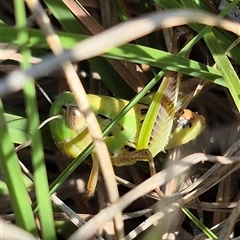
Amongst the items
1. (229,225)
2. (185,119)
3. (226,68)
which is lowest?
(229,225)

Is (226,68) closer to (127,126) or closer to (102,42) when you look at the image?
(127,126)

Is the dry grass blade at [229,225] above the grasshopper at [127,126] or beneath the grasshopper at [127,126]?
beneath

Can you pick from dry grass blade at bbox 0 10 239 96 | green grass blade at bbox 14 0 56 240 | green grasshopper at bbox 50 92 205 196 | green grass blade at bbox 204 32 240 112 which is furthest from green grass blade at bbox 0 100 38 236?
green grass blade at bbox 204 32 240 112

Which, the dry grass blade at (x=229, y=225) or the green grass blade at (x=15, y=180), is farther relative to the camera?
the dry grass blade at (x=229, y=225)

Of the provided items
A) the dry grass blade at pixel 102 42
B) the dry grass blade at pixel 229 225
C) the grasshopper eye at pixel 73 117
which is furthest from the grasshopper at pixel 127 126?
the dry grass blade at pixel 102 42

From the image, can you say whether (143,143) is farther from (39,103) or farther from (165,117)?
(39,103)

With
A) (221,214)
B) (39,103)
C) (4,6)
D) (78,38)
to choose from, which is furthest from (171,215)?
(4,6)

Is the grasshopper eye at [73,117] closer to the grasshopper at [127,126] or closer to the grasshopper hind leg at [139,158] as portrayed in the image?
the grasshopper at [127,126]

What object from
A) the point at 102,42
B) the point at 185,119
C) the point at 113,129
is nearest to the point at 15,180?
the point at 102,42

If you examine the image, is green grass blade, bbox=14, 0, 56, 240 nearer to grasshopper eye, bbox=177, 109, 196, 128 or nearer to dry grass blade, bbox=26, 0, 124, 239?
dry grass blade, bbox=26, 0, 124, 239
